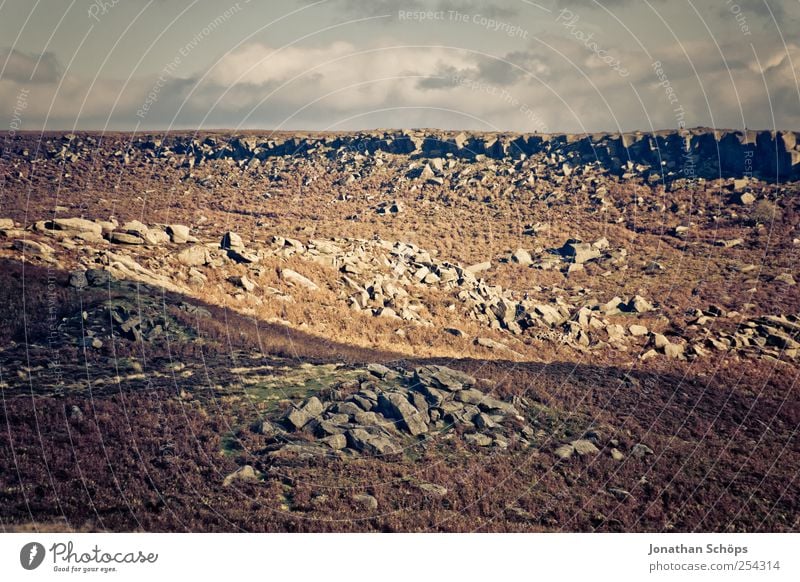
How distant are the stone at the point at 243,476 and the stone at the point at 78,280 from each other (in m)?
15.2

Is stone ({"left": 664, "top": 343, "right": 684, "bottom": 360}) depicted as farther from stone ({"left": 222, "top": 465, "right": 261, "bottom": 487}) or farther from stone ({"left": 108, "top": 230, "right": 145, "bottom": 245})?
stone ({"left": 108, "top": 230, "right": 145, "bottom": 245})

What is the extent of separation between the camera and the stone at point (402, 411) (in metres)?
17.0

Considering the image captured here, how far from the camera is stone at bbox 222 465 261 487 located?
13410 mm

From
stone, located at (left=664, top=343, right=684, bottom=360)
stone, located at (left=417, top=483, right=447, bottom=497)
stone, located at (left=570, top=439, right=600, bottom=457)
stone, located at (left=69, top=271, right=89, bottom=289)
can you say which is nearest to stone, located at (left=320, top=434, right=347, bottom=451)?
stone, located at (left=417, top=483, right=447, bottom=497)

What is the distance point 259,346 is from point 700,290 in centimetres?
3183

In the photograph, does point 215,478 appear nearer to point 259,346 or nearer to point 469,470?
point 469,470

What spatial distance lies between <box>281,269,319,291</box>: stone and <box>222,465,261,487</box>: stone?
60.7 ft

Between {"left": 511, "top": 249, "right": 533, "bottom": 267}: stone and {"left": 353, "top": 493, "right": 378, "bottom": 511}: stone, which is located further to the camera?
{"left": 511, "top": 249, "right": 533, "bottom": 267}: stone

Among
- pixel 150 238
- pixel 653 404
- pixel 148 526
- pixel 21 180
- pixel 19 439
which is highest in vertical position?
pixel 21 180

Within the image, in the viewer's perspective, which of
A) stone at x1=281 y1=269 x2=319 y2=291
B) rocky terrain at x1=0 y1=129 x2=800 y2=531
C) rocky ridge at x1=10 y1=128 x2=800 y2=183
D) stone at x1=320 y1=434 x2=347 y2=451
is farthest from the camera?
rocky ridge at x1=10 y1=128 x2=800 y2=183

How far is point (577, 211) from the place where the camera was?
6138cm

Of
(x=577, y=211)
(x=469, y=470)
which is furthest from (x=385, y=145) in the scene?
(x=469, y=470)

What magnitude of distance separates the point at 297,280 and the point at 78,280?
1129cm
